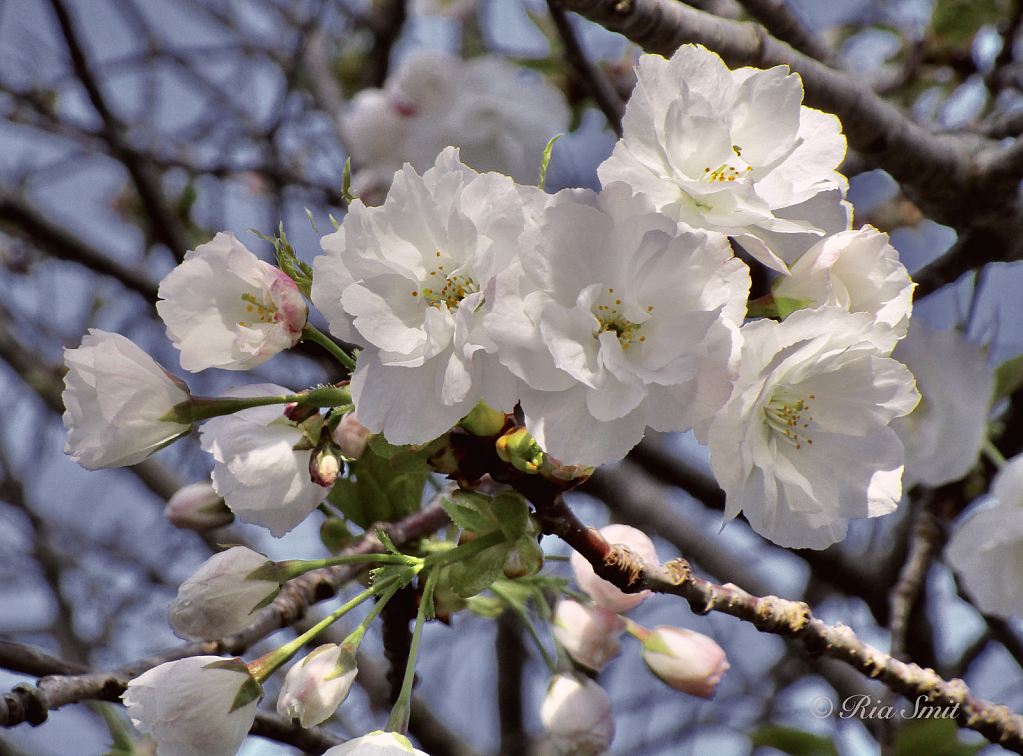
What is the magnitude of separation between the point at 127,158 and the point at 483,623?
2014mm

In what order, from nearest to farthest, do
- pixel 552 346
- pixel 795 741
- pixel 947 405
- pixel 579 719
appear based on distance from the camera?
pixel 552 346 < pixel 579 719 < pixel 795 741 < pixel 947 405

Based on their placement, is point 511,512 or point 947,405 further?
point 947,405

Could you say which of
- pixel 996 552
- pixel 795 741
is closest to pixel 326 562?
pixel 795 741

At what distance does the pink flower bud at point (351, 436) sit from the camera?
736 mm

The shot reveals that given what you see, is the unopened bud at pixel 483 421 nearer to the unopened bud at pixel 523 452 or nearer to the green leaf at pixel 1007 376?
the unopened bud at pixel 523 452

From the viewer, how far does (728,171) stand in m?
0.75

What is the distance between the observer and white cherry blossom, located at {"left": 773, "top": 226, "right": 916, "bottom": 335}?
27.8 inches

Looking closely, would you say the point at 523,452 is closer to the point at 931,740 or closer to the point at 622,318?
the point at 622,318

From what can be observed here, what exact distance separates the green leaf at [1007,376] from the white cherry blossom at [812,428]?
85cm

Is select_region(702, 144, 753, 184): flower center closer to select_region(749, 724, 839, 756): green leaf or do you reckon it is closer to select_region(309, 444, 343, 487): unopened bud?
select_region(309, 444, 343, 487): unopened bud

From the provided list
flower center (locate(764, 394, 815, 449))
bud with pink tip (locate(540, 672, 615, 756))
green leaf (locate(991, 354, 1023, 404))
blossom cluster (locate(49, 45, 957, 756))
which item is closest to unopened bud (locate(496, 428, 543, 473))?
blossom cluster (locate(49, 45, 957, 756))

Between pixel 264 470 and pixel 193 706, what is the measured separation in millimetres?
208

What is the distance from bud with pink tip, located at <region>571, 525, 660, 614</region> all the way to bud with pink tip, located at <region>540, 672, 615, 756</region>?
9 cm

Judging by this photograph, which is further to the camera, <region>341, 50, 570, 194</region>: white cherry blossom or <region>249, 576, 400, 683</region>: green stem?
<region>341, 50, 570, 194</region>: white cherry blossom
